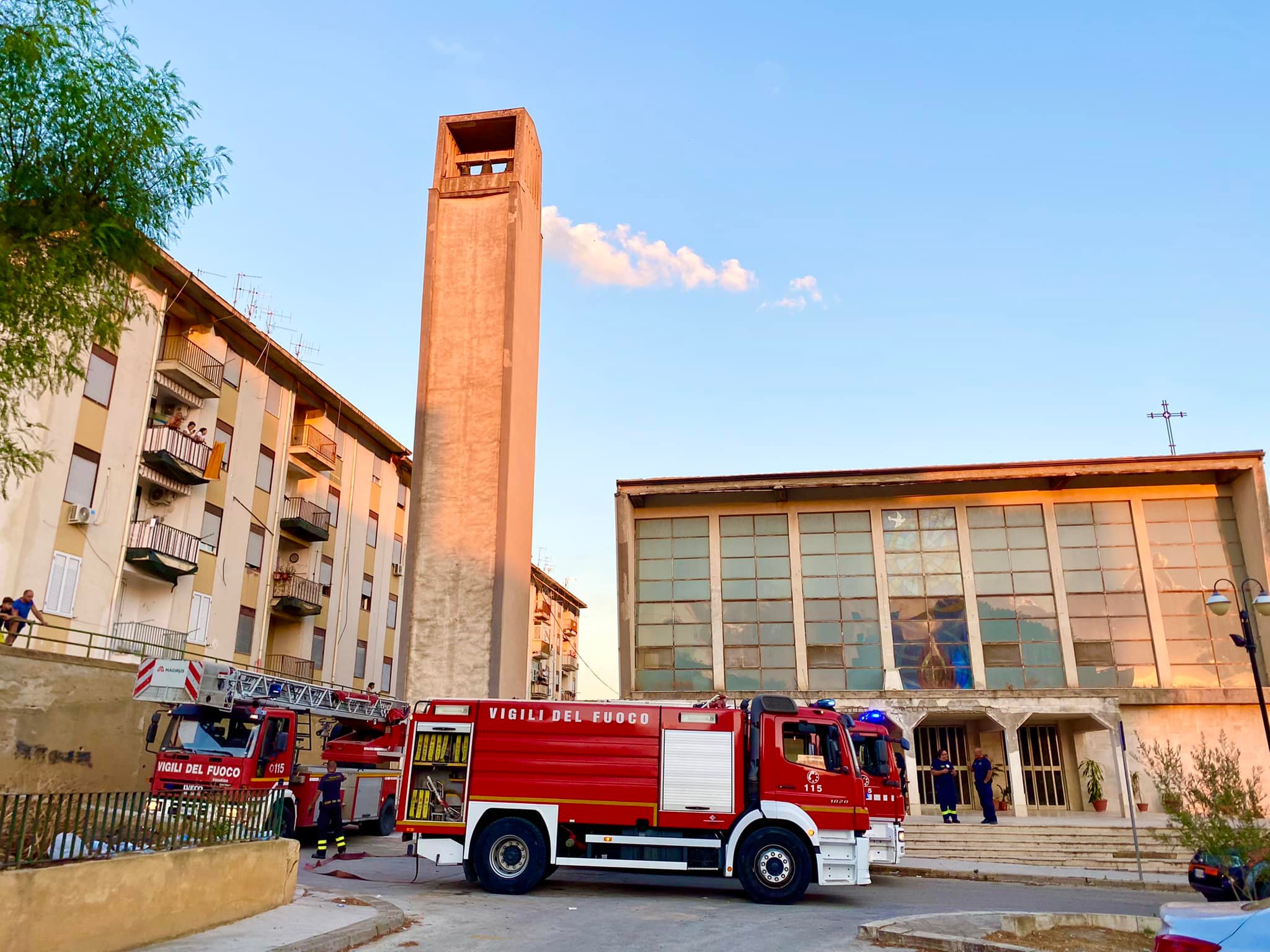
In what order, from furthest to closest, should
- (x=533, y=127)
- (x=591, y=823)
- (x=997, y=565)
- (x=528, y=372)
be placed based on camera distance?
1. (x=533, y=127)
2. (x=528, y=372)
3. (x=997, y=565)
4. (x=591, y=823)

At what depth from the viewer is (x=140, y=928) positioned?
859 centimetres

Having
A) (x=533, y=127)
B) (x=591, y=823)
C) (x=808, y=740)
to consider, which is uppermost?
(x=533, y=127)

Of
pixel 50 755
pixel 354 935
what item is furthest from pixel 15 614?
pixel 354 935

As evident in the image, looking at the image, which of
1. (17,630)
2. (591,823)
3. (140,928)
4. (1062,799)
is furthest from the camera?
(1062,799)

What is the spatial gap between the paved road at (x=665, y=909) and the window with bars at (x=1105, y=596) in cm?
1301

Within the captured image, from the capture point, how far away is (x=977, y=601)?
1139 inches

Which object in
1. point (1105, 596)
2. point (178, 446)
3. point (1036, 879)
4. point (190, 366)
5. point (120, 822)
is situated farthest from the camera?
point (190, 366)

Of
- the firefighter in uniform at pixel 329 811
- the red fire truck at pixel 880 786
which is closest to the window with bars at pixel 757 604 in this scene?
the red fire truck at pixel 880 786

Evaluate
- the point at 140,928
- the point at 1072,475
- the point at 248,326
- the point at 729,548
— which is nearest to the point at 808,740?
the point at 140,928

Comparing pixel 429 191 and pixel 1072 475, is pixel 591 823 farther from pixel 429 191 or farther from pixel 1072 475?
pixel 429 191

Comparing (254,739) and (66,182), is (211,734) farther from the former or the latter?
(66,182)

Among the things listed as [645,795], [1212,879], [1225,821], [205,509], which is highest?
[205,509]

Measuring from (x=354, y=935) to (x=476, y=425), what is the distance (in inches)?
812

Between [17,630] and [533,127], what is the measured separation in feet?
74.1
